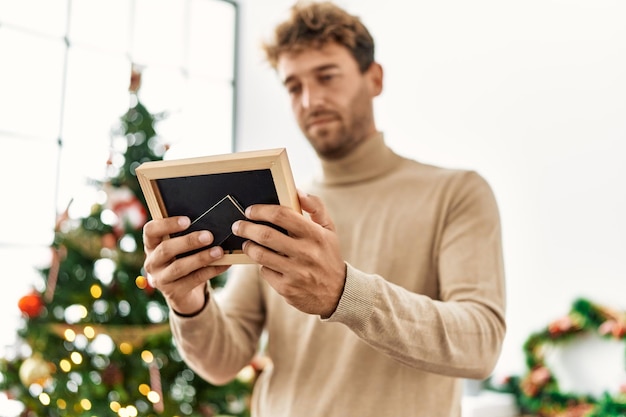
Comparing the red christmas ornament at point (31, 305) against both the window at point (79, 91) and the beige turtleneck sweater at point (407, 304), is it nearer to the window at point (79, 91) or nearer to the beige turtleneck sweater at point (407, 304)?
the window at point (79, 91)

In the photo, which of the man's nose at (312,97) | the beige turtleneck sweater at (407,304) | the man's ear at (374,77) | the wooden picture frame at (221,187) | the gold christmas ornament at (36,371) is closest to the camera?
the wooden picture frame at (221,187)

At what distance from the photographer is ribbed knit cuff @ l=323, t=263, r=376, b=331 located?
0.74 metres

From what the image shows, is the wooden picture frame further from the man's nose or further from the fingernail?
the man's nose

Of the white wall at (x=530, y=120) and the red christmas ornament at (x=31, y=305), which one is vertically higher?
the white wall at (x=530, y=120)

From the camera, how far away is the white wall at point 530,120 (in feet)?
8.01

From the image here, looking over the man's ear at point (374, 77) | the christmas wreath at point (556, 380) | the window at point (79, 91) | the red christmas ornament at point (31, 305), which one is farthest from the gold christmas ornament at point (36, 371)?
the christmas wreath at point (556, 380)

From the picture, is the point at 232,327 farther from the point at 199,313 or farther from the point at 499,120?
the point at 499,120

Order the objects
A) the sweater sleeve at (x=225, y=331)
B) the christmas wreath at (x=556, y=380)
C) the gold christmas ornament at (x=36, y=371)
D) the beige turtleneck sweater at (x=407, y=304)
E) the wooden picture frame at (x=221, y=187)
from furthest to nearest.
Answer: the christmas wreath at (x=556, y=380), the gold christmas ornament at (x=36, y=371), the sweater sleeve at (x=225, y=331), the beige turtleneck sweater at (x=407, y=304), the wooden picture frame at (x=221, y=187)

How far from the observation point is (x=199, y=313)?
1012mm

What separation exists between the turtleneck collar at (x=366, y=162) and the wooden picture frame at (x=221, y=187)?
52cm

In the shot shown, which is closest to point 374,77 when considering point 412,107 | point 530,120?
point 530,120

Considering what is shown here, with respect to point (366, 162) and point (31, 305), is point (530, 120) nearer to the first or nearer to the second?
point (366, 162)

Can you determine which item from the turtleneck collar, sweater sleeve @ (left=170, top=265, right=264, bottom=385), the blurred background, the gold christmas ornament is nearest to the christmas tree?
the gold christmas ornament

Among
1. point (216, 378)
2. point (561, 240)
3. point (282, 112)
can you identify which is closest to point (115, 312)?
point (216, 378)
